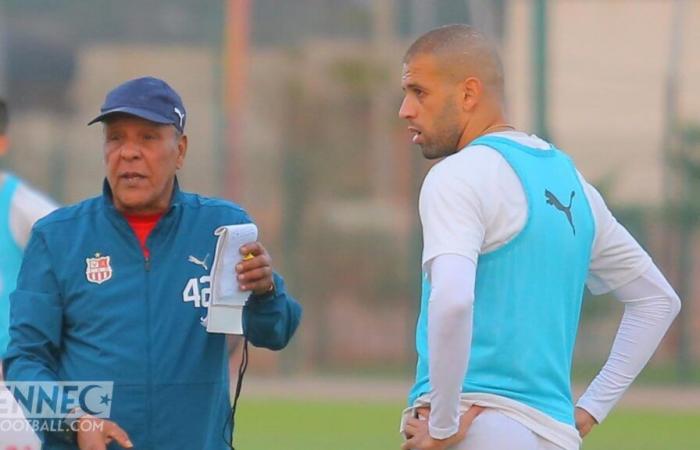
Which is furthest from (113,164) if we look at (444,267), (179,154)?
(444,267)

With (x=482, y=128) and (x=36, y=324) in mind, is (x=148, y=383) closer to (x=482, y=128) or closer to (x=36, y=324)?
(x=36, y=324)

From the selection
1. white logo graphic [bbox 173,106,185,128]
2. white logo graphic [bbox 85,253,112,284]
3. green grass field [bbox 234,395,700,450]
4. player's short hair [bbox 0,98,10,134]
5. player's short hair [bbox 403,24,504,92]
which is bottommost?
green grass field [bbox 234,395,700,450]

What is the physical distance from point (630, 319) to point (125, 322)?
1486mm

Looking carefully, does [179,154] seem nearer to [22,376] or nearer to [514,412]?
[22,376]

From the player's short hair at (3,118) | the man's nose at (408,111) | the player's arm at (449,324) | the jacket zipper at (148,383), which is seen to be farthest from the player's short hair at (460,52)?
the player's short hair at (3,118)

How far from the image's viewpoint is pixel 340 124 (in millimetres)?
19781

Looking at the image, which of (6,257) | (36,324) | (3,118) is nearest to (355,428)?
(3,118)

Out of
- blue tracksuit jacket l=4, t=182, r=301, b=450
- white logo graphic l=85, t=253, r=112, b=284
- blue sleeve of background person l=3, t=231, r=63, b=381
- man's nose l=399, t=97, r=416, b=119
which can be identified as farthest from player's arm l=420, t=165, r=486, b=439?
blue sleeve of background person l=3, t=231, r=63, b=381

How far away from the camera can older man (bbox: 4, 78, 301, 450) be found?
4.32 meters

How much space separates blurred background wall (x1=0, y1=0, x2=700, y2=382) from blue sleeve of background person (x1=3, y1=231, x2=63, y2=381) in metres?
13.9

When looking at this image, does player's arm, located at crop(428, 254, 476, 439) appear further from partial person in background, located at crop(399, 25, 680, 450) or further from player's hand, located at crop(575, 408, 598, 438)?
player's hand, located at crop(575, 408, 598, 438)

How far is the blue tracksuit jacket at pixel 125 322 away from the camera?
170 inches

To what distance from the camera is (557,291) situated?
13.6 feet

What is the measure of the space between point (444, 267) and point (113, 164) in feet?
3.52
